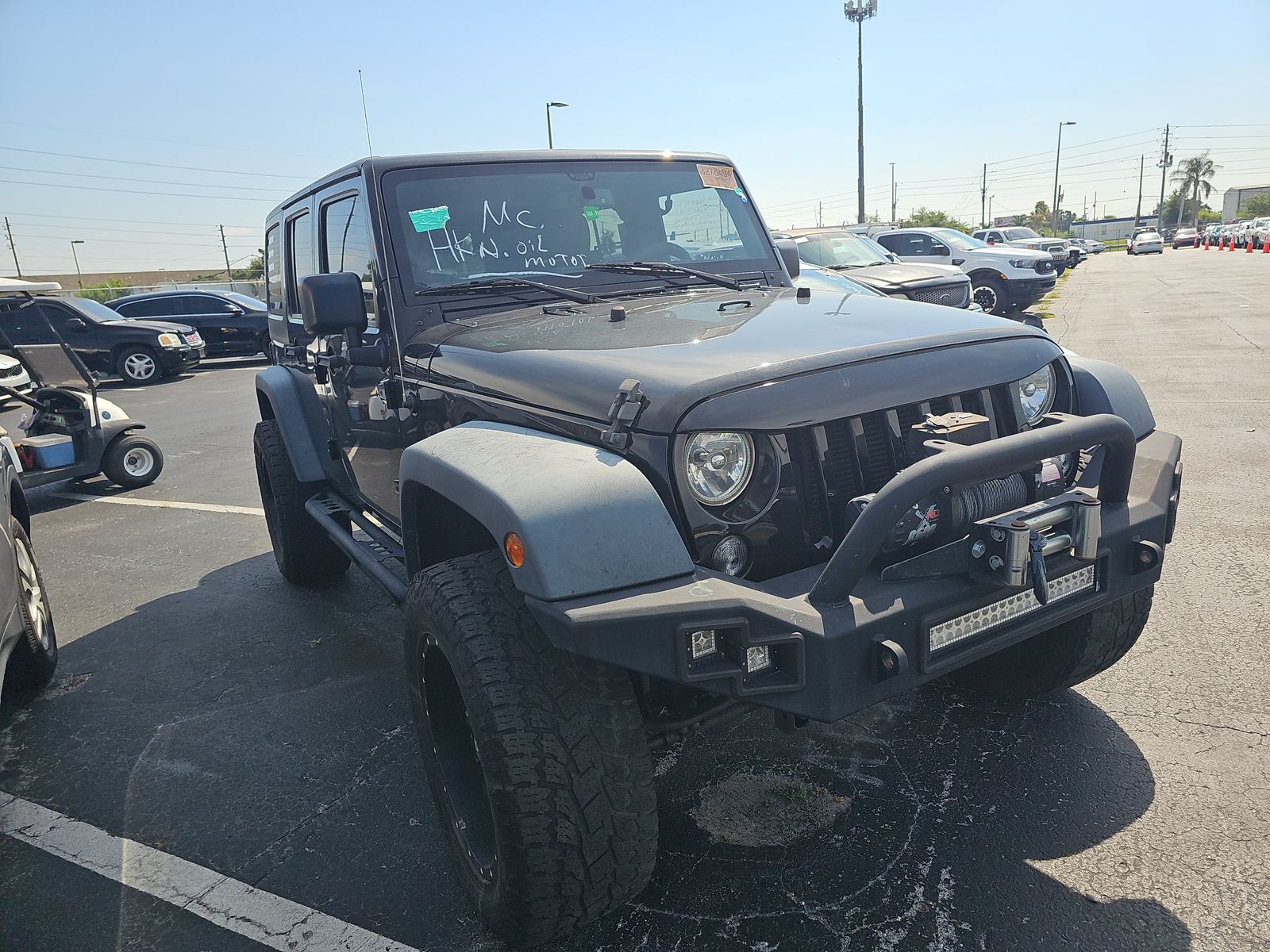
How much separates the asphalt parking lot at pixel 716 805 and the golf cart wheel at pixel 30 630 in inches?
5.6

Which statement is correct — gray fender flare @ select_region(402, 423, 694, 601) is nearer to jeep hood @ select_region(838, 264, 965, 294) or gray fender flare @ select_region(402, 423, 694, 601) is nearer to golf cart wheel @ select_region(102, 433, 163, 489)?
golf cart wheel @ select_region(102, 433, 163, 489)

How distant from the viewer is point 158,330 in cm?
1641

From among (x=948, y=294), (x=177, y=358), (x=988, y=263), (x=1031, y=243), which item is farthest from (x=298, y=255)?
(x=1031, y=243)

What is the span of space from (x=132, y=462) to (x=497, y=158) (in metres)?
6.04

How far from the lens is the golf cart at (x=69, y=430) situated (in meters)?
7.36

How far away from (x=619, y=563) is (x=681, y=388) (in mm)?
486

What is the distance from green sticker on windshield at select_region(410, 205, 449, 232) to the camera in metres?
3.38

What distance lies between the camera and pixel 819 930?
2354 mm

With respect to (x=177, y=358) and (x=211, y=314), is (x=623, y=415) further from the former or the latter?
(x=211, y=314)

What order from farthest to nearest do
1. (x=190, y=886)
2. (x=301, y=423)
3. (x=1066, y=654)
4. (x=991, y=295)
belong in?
(x=991, y=295)
(x=301, y=423)
(x=1066, y=654)
(x=190, y=886)

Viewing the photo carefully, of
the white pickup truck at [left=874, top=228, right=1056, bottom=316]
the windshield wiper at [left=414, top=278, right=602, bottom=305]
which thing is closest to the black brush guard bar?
the windshield wiper at [left=414, top=278, right=602, bottom=305]

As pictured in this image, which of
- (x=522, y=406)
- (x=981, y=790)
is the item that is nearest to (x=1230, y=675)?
(x=981, y=790)

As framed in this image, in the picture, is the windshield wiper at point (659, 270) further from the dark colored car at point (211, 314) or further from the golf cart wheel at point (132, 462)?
the dark colored car at point (211, 314)

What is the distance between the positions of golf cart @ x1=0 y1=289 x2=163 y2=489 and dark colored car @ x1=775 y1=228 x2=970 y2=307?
279 inches
